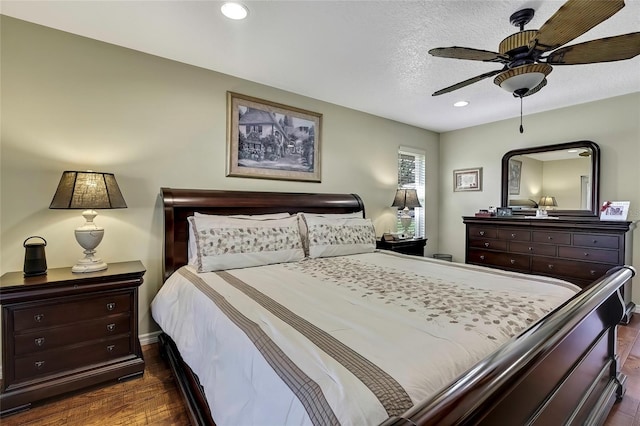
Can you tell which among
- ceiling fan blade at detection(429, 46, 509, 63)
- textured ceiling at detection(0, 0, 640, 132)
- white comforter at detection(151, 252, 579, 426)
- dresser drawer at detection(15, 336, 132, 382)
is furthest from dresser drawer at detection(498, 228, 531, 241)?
dresser drawer at detection(15, 336, 132, 382)

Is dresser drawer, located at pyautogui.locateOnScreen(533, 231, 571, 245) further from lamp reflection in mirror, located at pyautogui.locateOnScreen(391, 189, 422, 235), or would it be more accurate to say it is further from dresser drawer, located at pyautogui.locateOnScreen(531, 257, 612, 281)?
lamp reflection in mirror, located at pyautogui.locateOnScreen(391, 189, 422, 235)

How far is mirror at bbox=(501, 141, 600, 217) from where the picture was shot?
3648mm

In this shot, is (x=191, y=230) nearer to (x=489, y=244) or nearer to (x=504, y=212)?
(x=489, y=244)

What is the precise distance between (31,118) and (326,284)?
2.40 m

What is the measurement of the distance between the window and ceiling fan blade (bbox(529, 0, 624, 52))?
2.97 m

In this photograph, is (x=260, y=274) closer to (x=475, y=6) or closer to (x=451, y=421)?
(x=451, y=421)

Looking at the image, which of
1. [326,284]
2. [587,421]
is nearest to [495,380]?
[326,284]

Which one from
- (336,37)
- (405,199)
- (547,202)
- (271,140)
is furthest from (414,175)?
(336,37)

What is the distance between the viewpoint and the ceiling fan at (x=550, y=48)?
141 centimetres

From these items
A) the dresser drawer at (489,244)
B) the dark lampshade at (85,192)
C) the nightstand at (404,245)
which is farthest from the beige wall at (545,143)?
the dark lampshade at (85,192)

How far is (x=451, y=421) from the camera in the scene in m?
0.61

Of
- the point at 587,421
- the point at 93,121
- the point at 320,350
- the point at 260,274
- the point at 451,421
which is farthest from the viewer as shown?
the point at 93,121

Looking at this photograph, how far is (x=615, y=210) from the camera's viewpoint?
3.32 m

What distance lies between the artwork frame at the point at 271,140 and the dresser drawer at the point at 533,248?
8.72 feet
